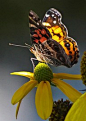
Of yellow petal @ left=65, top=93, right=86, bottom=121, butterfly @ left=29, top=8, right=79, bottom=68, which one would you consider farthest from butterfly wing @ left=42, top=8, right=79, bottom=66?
yellow petal @ left=65, top=93, right=86, bottom=121

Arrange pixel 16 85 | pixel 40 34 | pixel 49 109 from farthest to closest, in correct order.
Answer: pixel 16 85 → pixel 40 34 → pixel 49 109

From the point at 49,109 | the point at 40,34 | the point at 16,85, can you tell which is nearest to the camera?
the point at 49,109

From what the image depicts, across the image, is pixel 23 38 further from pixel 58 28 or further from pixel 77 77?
pixel 77 77

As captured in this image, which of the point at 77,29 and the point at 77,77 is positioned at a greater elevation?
the point at 77,77

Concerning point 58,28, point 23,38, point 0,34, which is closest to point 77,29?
point 23,38

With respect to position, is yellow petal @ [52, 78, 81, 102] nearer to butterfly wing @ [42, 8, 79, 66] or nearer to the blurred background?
butterfly wing @ [42, 8, 79, 66]

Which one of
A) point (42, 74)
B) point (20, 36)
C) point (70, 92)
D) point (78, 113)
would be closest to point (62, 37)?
point (42, 74)

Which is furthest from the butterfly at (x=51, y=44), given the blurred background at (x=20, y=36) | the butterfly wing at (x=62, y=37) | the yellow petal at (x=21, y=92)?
the blurred background at (x=20, y=36)
